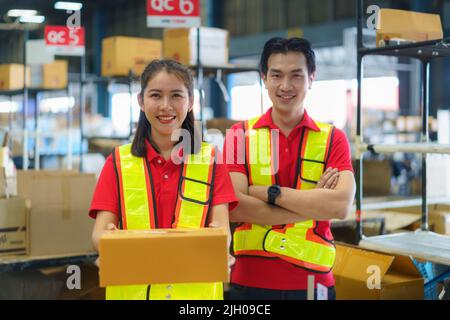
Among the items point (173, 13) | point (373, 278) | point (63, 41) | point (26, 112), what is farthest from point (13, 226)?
point (26, 112)

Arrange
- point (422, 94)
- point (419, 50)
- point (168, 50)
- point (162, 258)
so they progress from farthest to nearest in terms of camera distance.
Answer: point (168, 50) → point (422, 94) → point (419, 50) → point (162, 258)

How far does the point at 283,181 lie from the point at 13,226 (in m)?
1.89

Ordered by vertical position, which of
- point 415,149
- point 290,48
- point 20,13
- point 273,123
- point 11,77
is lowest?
point 415,149

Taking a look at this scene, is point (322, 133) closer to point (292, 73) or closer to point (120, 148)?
point (292, 73)

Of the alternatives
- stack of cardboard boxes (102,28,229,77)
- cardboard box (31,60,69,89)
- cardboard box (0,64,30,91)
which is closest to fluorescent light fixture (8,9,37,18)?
cardboard box (0,64,30,91)

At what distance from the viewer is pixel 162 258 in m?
1.57

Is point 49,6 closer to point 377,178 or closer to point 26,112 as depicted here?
point 26,112

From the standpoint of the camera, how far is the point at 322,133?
2.28 meters

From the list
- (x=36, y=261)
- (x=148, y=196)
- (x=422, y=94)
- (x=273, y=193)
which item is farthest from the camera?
(x=36, y=261)

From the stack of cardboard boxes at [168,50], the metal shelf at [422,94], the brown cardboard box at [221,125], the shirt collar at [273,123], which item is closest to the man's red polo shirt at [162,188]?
the shirt collar at [273,123]

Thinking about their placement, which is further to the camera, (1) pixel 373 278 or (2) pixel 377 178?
(2) pixel 377 178

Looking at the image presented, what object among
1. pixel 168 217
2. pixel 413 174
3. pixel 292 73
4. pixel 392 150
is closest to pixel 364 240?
pixel 392 150

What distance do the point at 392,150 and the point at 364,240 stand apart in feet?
1.44

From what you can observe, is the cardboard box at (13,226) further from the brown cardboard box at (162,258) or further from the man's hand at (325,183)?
the brown cardboard box at (162,258)
